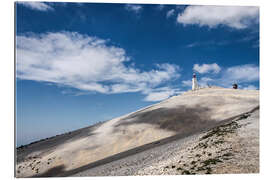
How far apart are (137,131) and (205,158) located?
4240mm

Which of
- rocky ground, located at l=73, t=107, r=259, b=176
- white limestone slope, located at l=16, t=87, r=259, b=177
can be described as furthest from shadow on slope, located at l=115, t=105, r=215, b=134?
rocky ground, located at l=73, t=107, r=259, b=176

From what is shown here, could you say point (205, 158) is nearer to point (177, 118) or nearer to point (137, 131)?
point (137, 131)

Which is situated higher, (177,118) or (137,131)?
(177,118)

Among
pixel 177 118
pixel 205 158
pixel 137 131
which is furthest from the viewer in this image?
pixel 177 118

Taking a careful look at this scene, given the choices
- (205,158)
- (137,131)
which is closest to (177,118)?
(137,131)

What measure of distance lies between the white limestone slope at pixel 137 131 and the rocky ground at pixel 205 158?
1234mm

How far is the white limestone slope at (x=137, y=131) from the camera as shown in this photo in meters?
7.34

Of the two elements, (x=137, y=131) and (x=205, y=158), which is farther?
(x=137, y=131)

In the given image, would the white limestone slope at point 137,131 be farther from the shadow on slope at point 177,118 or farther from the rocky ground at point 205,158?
the rocky ground at point 205,158

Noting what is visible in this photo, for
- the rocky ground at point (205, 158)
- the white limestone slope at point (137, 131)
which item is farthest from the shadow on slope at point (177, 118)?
the rocky ground at point (205, 158)

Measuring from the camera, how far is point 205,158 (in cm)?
501
